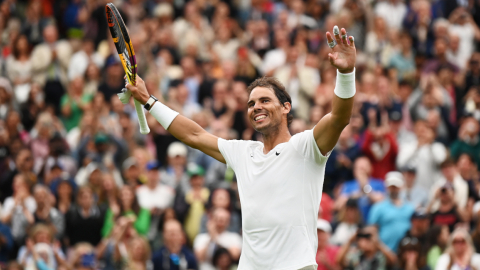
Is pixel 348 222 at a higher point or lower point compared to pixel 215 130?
lower

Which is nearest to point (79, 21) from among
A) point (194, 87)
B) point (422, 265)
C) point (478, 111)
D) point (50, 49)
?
point (50, 49)

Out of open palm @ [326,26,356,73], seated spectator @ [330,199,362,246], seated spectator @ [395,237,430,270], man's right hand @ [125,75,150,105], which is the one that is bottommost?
seated spectator @ [395,237,430,270]

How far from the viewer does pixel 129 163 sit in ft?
39.9

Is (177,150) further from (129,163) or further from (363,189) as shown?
(363,189)

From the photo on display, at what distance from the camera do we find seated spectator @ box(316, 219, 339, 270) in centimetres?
989

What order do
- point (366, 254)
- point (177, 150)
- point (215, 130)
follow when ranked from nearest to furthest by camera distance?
1. point (366, 254)
2. point (177, 150)
3. point (215, 130)

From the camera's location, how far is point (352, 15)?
50.4 feet

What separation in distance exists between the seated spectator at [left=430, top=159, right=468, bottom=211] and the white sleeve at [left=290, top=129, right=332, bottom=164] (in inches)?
236

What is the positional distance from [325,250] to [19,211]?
450 cm

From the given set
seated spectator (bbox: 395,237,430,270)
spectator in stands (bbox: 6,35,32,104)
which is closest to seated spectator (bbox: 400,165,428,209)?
seated spectator (bbox: 395,237,430,270)

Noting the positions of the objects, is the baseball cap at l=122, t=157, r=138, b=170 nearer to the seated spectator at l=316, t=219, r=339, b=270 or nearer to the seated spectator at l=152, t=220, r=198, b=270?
the seated spectator at l=152, t=220, r=198, b=270

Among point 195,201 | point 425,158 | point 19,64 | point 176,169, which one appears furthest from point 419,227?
point 19,64

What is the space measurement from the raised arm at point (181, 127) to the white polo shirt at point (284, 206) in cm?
60

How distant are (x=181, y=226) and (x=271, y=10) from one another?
684 cm
